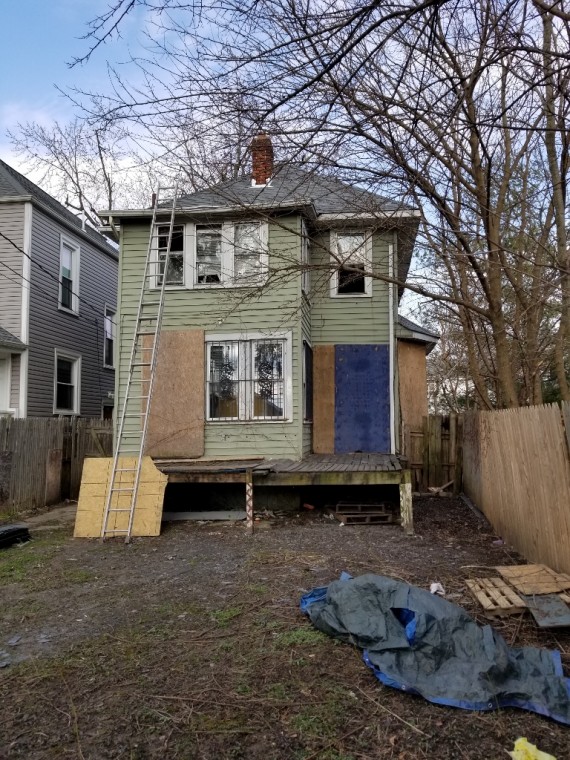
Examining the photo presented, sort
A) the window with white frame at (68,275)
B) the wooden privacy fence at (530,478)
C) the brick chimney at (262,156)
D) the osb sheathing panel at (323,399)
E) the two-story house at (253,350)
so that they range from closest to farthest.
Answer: the wooden privacy fence at (530,478)
the brick chimney at (262,156)
the two-story house at (253,350)
the osb sheathing panel at (323,399)
the window with white frame at (68,275)

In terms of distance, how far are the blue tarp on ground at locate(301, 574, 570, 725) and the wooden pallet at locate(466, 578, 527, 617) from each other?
71cm

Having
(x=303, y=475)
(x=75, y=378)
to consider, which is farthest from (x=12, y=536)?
(x=75, y=378)

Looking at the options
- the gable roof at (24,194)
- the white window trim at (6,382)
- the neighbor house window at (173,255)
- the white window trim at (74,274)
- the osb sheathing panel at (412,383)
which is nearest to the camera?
the neighbor house window at (173,255)

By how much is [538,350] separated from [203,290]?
6.67m

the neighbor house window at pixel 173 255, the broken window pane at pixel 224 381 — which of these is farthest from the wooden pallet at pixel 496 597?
the neighbor house window at pixel 173 255

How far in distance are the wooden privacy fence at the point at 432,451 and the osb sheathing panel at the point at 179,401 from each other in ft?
14.5

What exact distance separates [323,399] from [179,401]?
2.95 metres

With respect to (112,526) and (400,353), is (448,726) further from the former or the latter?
(400,353)

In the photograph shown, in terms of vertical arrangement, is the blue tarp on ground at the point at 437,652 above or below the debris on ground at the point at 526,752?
above

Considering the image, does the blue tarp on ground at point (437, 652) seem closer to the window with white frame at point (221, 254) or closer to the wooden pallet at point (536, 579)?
the wooden pallet at point (536, 579)

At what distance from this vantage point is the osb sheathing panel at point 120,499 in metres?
7.94

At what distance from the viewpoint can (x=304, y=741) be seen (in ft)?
9.30

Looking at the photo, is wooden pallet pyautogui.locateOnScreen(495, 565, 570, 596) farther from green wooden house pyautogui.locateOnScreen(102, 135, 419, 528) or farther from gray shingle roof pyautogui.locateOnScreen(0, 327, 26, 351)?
gray shingle roof pyautogui.locateOnScreen(0, 327, 26, 351)

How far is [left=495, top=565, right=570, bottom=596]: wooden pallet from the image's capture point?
14.5ft
